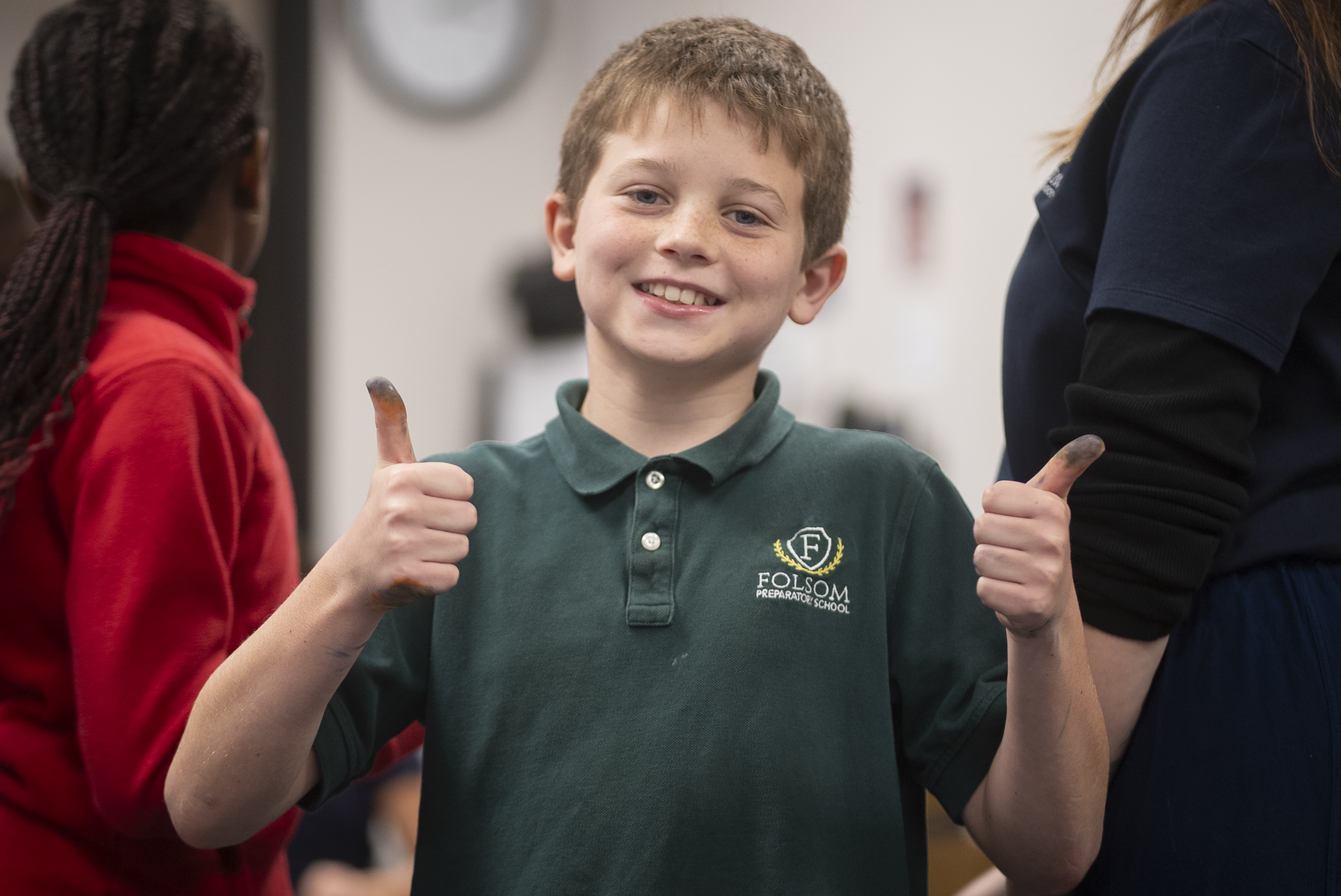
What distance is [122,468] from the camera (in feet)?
3.06

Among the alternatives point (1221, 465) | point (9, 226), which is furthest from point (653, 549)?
point (9, 226)

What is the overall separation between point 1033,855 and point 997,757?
78mm

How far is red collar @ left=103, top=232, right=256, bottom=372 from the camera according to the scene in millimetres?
1069

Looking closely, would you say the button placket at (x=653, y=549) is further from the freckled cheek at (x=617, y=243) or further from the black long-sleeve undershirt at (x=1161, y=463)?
the black long-sleeve undershirt at (x=1161, y=463)

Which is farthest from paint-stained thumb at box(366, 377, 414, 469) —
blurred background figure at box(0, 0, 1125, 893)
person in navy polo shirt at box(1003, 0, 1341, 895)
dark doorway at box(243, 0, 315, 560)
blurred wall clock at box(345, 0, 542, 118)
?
blurred wall clock at box(345, 0, 542, 118)

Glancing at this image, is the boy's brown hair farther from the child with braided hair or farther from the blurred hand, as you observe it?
the blurred hand

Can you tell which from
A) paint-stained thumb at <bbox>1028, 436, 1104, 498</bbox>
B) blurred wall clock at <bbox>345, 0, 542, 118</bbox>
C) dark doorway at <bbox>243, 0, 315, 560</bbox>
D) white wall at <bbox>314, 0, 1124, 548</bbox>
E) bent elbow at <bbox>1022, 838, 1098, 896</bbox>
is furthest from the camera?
blurred wall clock at <bbox>345, 0, 542, 118</bbox>

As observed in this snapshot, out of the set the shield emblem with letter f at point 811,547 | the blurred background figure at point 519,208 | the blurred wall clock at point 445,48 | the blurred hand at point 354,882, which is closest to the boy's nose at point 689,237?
the shield emblem with letter f at point 811,547

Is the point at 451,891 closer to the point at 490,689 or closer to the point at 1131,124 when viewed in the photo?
the point at 490,689

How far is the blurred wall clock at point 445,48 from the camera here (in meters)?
3.99

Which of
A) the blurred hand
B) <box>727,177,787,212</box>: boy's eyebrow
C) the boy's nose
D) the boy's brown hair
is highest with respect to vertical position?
the boy's brown hair

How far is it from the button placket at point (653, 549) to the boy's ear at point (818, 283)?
217mm

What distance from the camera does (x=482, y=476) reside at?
94 centimetres

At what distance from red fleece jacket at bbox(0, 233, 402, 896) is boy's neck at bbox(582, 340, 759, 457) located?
36 cm
